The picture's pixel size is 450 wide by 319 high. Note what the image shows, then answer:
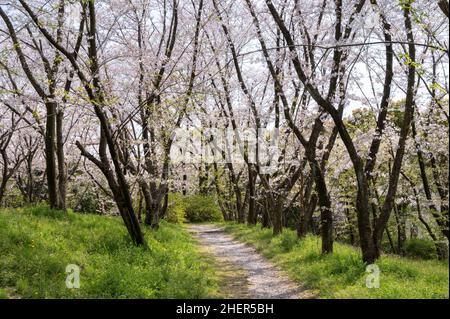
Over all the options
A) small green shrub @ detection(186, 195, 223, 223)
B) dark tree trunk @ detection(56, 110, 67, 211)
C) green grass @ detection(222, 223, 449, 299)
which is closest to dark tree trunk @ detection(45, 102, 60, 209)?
dark tree trunk @ detection(56, 110, 67, 211)

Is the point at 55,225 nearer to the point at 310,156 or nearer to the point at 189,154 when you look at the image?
the point at 310,156

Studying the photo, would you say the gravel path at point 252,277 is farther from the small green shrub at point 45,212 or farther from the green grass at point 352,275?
the small green shrub at point 45,212

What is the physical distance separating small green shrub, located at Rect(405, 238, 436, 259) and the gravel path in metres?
14.0

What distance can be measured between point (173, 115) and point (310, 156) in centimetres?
522

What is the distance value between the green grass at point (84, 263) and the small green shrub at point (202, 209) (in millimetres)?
25393

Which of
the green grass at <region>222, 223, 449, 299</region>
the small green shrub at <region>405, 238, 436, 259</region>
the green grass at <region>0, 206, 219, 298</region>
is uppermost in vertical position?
the green grass at <region>0, 206, 219, 298</region>

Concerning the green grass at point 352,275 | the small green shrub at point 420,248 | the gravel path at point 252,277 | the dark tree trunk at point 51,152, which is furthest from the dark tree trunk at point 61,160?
the small green shrub at point 420,248

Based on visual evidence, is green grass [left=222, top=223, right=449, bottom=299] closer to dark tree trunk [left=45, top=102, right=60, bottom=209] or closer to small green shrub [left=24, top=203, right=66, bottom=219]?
small green shrub [left=24, top=203, right=66, bottom=219]

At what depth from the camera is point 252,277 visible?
11172 mm

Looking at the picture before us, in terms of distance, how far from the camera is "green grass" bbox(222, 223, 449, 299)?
7.68 meters

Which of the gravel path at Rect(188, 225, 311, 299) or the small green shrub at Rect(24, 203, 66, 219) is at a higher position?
the small green shrub at Rect(24, 203, 66, 219)

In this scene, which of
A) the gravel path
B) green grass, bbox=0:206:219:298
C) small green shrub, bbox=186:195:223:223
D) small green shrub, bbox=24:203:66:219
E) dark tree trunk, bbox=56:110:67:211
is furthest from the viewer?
small green shrub, bbox=186:195:223:223

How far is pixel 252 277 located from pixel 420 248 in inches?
733

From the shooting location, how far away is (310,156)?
38.1 ft
